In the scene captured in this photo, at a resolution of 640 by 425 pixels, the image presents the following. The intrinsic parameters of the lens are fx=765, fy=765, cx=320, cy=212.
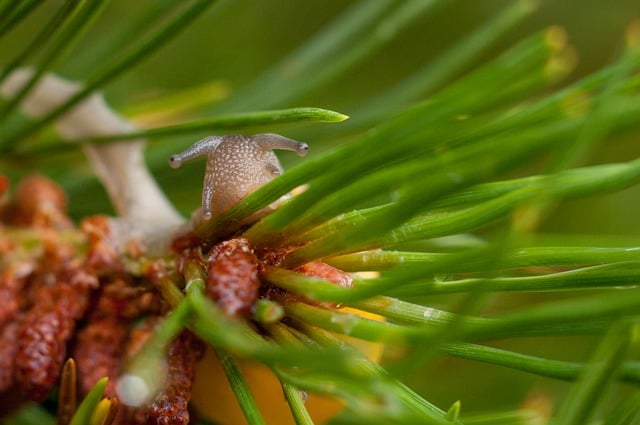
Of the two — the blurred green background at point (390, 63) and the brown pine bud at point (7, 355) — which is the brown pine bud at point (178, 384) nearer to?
the brown pine bud at point (7, 355)

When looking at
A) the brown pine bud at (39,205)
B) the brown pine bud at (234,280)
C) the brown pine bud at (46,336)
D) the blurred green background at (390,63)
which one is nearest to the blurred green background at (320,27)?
the blurred green background at (390,63)

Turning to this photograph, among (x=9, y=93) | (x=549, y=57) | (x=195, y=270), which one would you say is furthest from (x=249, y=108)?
(x=549, y=57)

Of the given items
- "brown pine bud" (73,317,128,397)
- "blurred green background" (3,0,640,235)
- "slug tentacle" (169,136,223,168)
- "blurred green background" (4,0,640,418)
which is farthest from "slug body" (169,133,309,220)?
"blurred green background" (3,0,640,235)

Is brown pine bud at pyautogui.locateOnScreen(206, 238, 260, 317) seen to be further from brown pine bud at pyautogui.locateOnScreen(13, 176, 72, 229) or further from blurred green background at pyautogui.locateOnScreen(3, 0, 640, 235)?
blurred green background at pyautogui.locateOnScreen(3, 0, 640, 235)

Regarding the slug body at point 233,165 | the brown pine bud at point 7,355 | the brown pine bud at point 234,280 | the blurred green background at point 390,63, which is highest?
the blurred green background at point 390,63

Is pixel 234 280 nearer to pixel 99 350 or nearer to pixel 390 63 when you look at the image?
pixel 99 350

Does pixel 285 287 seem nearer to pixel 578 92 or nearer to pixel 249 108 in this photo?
pixel 578 92

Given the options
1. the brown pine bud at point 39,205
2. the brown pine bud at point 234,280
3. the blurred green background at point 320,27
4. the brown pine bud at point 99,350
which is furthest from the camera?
the blurred green background at point 320,27
